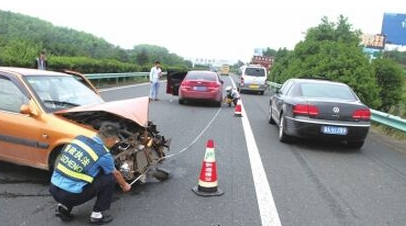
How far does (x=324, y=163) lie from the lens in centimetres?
862

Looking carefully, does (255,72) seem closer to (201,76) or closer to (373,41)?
(201,76)

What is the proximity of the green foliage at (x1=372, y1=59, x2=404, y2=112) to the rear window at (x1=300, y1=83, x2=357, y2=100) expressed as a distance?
14.2 metres

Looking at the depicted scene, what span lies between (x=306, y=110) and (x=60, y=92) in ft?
16.5

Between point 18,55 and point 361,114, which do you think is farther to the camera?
point 18,55

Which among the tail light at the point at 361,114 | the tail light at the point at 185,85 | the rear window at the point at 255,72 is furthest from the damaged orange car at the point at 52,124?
the rear window at the point at 255,72

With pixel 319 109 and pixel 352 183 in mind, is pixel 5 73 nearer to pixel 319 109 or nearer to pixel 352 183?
pixel 352 183

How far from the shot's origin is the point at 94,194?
4.91 meters

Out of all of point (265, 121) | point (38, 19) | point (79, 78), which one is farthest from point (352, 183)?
point (38, 19)

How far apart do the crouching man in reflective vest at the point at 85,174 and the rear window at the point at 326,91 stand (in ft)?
21.8

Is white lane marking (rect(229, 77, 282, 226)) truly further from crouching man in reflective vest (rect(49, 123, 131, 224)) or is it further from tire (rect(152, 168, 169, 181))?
crouching man in reflective vest (rect(49, 123, 131, 224))

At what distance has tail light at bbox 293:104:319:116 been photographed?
31.9 ft

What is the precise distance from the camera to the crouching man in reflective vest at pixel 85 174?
4719mm

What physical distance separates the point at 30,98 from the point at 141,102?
152 centimetres

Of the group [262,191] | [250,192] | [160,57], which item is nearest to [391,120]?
[262,191]
